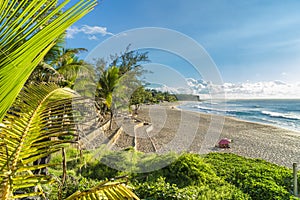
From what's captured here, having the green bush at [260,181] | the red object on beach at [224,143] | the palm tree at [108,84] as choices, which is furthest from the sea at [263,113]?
the green bush at [260,181]

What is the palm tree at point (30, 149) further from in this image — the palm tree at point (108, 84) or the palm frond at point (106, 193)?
the palm tree at point (108, 84)

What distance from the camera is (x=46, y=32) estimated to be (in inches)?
19.8

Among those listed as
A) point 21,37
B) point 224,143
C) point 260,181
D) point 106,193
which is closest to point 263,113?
point 224,143

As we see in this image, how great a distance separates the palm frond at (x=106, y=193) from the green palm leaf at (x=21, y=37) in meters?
0.49

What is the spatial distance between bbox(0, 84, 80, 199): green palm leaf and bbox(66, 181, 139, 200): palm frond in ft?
0.56

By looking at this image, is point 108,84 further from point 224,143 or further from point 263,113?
point 263,113

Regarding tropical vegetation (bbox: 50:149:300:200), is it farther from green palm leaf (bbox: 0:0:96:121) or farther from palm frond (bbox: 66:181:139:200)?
green palm leaf (bbox: 0:0:96:121)

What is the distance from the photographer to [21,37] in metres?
0.52

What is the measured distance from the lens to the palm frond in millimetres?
871

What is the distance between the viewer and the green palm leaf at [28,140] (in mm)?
706

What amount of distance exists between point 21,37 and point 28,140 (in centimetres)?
51

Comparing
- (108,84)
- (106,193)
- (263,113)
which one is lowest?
(263,113)

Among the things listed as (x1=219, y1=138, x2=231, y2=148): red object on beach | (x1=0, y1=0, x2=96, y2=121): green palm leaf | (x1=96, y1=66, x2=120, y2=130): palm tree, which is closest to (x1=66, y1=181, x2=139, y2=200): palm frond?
(x1=0, y1=0, x2=96, y2=121): green palm leaf

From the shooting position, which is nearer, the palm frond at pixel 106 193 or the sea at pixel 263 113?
the palm frond at pixel 106 193
